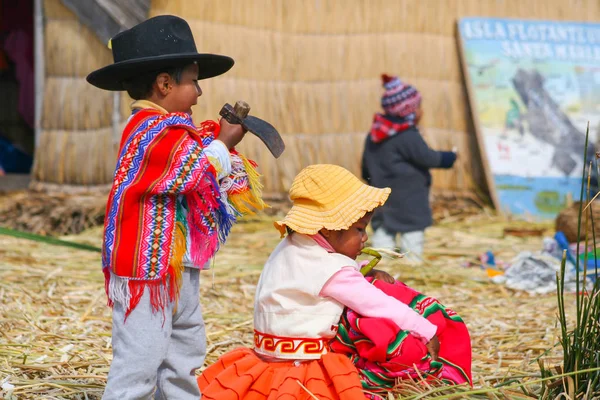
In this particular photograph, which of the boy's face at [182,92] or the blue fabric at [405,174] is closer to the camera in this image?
the boy's face at [182,92]

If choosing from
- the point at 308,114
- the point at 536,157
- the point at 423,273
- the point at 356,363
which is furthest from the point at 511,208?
the point at 356,363

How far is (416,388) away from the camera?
2973mm

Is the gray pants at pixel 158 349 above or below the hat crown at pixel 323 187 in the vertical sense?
below

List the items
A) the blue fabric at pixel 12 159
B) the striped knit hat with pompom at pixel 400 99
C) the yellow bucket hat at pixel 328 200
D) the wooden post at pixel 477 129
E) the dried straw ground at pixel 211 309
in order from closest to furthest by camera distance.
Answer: the yellow bucket hat at pixel 328 200
the dried straw ground at pixel 211 309
the striped knit hat with pompom at pixel 400 99
the wooden post at pixel 477 129
the blue fabric at pixel 12 159

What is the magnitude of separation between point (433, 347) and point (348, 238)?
1.53 ft

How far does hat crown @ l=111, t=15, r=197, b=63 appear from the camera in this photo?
296cm

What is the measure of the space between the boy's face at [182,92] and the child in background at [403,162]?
11.3ft

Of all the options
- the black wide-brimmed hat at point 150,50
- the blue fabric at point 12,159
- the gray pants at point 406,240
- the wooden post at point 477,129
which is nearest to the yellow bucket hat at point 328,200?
the black wide-brimmed hat at point 150,50

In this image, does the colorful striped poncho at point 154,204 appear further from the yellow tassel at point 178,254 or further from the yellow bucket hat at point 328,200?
the yellow bucket hat at point 328,200

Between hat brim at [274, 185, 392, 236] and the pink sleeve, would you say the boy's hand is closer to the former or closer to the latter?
hat brim at [274, 185, 392, 236]

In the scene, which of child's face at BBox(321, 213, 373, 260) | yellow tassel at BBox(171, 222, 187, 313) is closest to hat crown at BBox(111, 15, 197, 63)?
yellow tassel at BBox(171, 222, 187, 313)

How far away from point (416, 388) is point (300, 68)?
5402 mm

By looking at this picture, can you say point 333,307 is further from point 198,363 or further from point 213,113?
point 213,113

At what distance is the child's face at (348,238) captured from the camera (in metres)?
3.07
